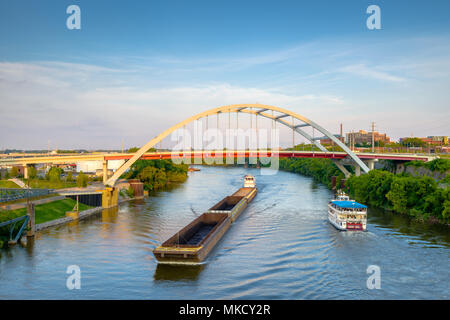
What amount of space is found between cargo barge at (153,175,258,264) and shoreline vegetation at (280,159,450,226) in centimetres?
1379

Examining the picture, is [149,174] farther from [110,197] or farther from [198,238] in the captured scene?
[198,238]

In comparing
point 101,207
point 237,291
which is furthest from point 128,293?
point 101,207

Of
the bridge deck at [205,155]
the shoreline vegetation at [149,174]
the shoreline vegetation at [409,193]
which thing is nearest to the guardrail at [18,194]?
the bridge deck at [205,155]

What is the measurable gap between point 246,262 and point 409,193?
72.4ft

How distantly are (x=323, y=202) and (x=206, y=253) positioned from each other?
85.6ft

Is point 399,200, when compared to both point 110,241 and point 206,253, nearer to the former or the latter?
point 206,253

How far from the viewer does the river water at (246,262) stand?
57.2ft

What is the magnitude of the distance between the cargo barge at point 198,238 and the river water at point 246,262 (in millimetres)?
553

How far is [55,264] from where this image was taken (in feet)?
69.8

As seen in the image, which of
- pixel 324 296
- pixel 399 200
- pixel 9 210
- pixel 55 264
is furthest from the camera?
pixel 399 200

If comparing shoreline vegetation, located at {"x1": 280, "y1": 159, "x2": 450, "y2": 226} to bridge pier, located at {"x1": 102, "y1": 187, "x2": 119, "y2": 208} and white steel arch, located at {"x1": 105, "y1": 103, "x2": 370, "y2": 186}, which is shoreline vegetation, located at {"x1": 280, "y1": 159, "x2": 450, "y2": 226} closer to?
white steel arch, located at {"x1": 105, "y1": 103, "x2": 370, "y2": 186}

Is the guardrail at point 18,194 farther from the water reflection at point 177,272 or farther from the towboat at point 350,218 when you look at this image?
the towboat at point 350,218

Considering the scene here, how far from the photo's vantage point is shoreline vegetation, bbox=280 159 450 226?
31.7m

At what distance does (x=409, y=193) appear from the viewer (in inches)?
1436
